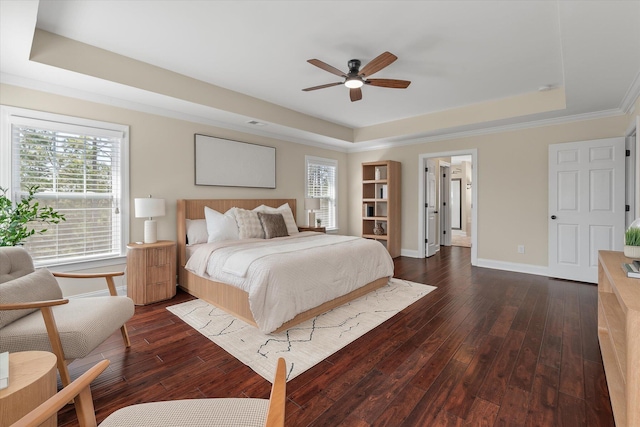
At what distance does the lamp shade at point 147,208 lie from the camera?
3523 millimetres

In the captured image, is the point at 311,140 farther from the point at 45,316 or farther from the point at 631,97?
the point at 45,316

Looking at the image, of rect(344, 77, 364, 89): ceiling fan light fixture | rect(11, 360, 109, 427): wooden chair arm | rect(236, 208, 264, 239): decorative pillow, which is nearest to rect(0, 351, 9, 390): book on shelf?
rect(11, 360, 109, 427): wooden chair arm

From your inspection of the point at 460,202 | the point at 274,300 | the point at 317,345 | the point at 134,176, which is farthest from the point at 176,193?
the point at 460,202

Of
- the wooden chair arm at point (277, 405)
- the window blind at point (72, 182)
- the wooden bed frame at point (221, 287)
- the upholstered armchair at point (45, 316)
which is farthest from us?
the window blind at point (72, 182)

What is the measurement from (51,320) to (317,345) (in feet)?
5.94

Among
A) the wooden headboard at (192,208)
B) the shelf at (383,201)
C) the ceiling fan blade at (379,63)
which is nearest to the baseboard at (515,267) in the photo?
the shelf at (383,201)

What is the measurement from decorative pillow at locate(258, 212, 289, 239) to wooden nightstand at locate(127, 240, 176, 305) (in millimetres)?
1236

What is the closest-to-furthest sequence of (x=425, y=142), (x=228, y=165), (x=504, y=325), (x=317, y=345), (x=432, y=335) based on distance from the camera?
(x=317, y=345) → (x=432, y=335) → (x=504, y=325) → (x=228, y=165) → (x=425, y=142)

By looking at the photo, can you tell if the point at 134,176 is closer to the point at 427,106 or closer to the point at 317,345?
the point at 317,345

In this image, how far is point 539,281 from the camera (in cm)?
442

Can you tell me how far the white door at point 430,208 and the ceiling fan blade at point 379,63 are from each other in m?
3.63

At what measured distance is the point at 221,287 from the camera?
128 inches

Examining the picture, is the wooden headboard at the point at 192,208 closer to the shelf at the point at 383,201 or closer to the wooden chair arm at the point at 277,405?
the shelf at the point at 383,201

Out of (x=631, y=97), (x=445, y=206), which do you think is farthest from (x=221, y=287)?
(x=445, y=206)
